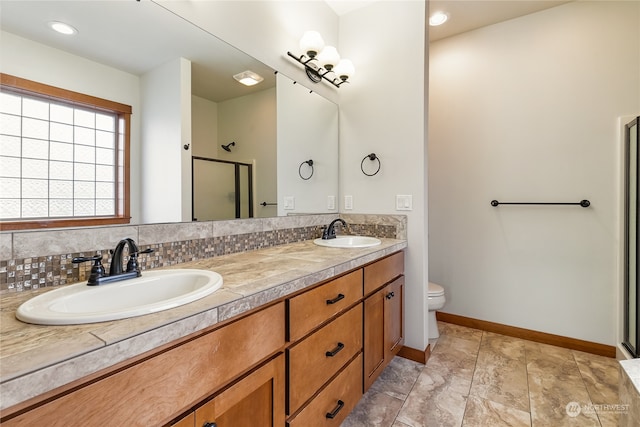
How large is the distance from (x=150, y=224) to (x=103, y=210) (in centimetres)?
16

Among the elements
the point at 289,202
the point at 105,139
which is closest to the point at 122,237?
the point at 105,139

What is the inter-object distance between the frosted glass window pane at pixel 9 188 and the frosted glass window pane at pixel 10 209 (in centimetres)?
1

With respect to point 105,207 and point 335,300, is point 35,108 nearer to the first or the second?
point 105,207

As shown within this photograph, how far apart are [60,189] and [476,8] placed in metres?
2.84

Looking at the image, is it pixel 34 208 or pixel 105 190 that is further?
pixel 105 190

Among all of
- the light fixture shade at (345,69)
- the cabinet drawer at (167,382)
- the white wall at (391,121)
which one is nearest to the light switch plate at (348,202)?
the white wall at (391,121)

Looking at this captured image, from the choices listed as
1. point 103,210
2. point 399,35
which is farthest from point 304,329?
point 399,35

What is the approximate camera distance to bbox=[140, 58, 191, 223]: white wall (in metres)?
1.17

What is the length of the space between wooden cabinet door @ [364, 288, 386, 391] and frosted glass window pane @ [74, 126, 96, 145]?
4.37ft

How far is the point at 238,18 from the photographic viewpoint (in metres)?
1.54

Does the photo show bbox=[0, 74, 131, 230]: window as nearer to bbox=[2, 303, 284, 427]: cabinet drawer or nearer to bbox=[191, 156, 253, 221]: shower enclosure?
bbox=[191, 156, 253, 221]: shower enclosure

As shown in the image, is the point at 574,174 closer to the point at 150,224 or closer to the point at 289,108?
the point at 289,108

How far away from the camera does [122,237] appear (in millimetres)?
1074

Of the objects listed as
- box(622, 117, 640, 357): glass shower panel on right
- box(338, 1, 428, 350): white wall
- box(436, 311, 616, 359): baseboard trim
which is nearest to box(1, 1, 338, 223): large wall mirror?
box(338, 1, 428, 350): white wall
